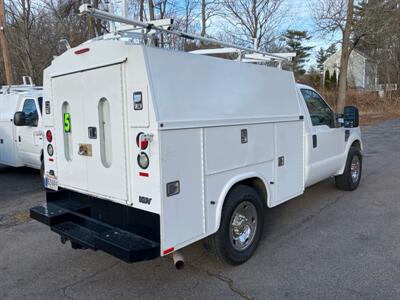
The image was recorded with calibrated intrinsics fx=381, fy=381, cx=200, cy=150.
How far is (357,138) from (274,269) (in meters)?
4.13

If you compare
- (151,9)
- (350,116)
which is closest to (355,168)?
(350,116)

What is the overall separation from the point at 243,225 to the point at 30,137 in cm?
612

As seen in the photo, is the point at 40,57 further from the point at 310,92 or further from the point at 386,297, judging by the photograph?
the point at 386,297

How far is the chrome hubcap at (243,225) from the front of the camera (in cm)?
410

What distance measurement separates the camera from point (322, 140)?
231 inches

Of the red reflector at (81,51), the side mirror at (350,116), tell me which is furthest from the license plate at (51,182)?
the side mirror at (350,116)

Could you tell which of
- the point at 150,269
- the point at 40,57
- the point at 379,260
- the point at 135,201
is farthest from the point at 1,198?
the point at 40,57

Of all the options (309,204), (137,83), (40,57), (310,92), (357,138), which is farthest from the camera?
(40,57)

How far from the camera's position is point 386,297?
3.45 meters

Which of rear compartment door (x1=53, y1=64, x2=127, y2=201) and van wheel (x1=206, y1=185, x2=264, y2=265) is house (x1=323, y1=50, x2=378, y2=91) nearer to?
van wheel (x1=206, y1=185, x2=264, y2=265)

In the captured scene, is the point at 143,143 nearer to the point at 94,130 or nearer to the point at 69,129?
the point at 94,130

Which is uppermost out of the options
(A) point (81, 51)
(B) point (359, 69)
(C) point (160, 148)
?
(B) point (359, 69)

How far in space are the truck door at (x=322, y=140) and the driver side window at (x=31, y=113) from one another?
19.1ft

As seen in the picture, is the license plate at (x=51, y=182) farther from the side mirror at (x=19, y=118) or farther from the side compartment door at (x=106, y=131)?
the side mirror at (x=19, y=118)
